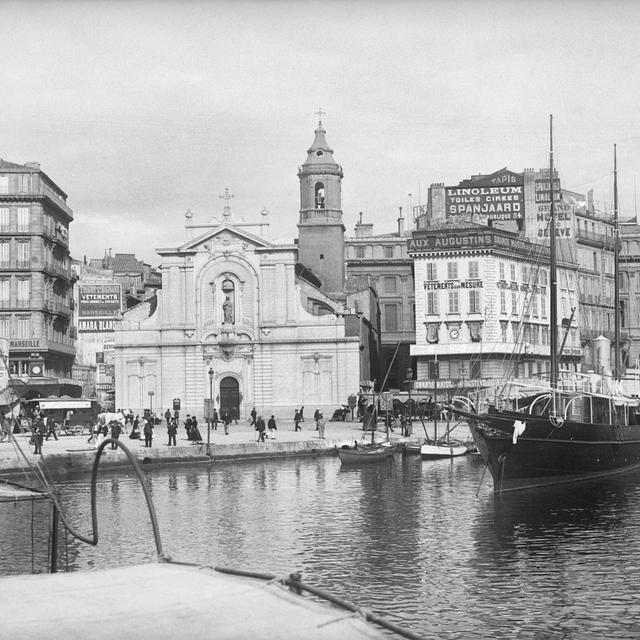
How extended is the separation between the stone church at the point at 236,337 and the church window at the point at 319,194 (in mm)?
12615

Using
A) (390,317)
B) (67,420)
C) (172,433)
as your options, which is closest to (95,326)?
(390,317)

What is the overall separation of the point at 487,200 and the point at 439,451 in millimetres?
48076

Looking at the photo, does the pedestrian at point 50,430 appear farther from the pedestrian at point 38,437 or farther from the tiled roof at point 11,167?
the tiled roof at point 11,167

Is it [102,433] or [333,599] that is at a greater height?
[102,433]

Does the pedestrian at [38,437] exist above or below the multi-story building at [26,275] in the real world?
below

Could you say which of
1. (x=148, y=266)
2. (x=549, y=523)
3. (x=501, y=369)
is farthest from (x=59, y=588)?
(x=148, y=266)

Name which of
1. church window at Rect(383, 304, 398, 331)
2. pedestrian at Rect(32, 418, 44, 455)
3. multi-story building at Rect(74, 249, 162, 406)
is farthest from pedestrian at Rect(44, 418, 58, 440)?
church window at Rect(383, 304, 398, 331)

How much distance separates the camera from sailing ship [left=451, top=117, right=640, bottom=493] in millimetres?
49469

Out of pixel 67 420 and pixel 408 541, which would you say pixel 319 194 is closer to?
pixel 67 420

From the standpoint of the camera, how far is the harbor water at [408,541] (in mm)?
25703

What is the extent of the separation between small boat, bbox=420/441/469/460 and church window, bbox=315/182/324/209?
1716 inches

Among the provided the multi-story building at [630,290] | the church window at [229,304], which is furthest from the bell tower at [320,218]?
the multi-story building at [630,290]

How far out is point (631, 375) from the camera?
77.0 meters

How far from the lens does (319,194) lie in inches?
4200
